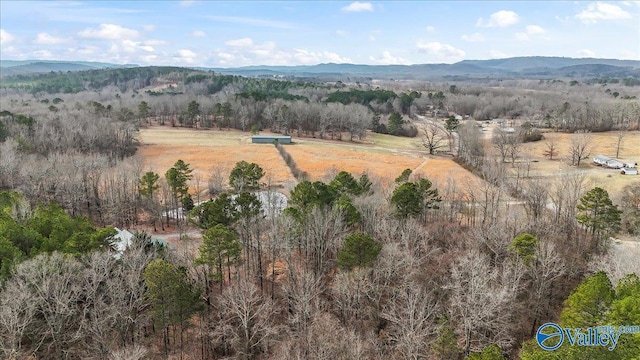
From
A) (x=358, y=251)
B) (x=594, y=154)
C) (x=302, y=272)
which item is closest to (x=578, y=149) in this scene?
(x=594, y=154)

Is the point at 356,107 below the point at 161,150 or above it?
above

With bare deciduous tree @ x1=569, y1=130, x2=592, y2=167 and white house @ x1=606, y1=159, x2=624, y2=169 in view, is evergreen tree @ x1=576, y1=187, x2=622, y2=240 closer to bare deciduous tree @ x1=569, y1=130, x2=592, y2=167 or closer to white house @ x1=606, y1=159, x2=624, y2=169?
white house @ x1=606, y1=159, x2=624, y2=169

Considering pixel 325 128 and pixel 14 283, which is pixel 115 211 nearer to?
pixel 14 283

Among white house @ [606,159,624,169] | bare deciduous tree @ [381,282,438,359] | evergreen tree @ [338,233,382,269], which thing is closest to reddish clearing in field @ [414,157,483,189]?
white house @ [606,159,624,169]

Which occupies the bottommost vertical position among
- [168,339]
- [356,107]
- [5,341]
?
[168,339]

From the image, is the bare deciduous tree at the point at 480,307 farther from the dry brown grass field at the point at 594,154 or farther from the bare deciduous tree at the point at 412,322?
the dry brown grass field at the point at 594,154

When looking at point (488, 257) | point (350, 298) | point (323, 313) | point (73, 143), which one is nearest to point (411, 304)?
point (350, 298)

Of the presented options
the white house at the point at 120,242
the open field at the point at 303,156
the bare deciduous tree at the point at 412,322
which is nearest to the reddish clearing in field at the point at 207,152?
the open field at the point at 303,156
